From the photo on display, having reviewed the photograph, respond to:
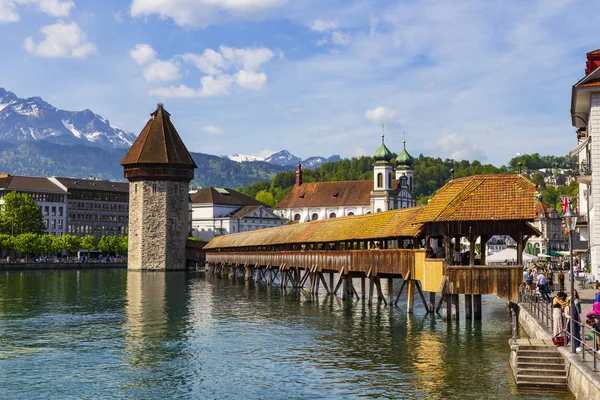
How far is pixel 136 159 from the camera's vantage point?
95.7 m

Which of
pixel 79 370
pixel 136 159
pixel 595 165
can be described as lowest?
pixel 79 370

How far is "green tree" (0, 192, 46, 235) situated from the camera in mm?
117375

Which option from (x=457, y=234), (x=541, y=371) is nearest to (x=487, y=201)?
(x=457, y=234)

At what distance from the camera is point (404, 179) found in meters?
146

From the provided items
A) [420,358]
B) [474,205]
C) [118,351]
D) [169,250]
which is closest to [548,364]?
[420,358]

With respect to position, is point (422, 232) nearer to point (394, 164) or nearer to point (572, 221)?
point (572, 221)

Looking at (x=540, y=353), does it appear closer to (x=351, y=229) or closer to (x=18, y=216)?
(x=351, y=229)

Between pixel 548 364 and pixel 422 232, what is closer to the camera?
pixel 548 364

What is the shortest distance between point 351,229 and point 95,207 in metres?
109

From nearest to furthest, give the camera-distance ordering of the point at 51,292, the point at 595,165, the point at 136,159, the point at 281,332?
the point at 281,332 < the point at 595,165 < the point at 51,292 < the point at 136,159

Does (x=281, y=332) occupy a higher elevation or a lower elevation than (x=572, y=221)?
lower

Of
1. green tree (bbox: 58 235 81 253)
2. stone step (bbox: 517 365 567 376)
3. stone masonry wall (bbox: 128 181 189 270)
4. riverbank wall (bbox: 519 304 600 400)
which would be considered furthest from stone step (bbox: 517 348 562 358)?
green tree (bbox: 58 235 81 253)

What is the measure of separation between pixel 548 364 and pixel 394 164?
14610 centimetres

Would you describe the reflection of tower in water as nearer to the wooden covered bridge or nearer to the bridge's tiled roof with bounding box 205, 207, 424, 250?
the bridge's tiled roof with bounding box 205, 207, 424, 250
